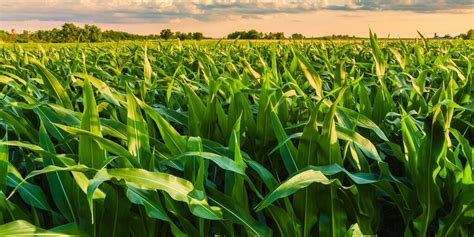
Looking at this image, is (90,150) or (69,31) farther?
(69,31)

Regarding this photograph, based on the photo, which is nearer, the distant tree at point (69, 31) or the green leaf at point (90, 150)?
the green leaf at point (90, 150)

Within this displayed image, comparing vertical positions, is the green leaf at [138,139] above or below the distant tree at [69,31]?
above

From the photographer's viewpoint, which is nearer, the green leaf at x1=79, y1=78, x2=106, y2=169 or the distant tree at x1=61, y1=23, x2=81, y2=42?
A: the green leaf at x1=79, y1=78, x2=106, y2=169


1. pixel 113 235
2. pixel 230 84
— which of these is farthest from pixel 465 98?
pixel 113 235

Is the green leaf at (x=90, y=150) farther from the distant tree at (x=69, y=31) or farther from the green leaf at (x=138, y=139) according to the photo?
the distant tree at (x=69, y=31)

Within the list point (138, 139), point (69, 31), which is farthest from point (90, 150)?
point (69, 31)

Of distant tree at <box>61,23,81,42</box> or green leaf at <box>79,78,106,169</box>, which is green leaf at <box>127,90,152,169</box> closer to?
green leaf at <box>79,78,106,169</box>

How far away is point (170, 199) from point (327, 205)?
0.35 metres

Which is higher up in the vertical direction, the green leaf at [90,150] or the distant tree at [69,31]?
the green leaf at [90,150]

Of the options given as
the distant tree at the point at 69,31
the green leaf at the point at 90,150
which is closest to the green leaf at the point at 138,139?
the green leaf at the point at 90,150

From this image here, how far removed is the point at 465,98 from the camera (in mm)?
1911

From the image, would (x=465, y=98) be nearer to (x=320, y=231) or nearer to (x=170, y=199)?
(x=320, y=231)

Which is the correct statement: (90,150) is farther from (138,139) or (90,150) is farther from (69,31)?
(69,31)

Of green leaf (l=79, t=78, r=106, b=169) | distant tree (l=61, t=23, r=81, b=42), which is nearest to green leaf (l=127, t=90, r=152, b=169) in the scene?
green leaf (l=79, t=78, r=106, b=169)
